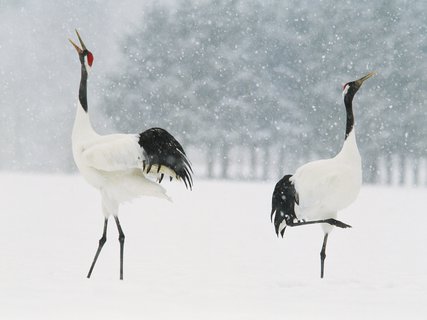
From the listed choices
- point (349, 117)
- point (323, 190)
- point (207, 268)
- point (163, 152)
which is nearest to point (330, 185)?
point (323, 190)

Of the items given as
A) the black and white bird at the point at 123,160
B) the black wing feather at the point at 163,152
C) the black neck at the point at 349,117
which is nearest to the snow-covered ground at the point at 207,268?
the black and white bird at the point at 123,160

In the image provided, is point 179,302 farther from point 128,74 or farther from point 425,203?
point 128,74

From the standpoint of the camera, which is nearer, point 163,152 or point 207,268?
point 163,152

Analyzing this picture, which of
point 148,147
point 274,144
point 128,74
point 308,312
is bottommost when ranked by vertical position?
point 308,312

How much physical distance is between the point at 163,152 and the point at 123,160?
1.32 feet

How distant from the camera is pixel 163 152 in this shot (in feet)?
23.1

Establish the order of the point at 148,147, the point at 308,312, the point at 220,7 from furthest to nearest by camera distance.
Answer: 1. the point at 220,7
2. the point at 148,147
3. the point at 308,312

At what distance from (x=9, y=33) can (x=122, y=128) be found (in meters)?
24.8

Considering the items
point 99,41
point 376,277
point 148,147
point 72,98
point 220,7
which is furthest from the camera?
point 99,41

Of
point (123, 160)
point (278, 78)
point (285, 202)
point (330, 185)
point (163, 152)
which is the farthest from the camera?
point (278, 78)

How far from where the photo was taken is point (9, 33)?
5338cm

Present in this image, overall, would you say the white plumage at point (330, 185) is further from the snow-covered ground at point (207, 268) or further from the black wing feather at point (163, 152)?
the black wing feather at point (163, 152)

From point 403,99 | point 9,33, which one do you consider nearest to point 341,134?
point 403,99

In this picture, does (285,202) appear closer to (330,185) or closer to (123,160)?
(330,185)
